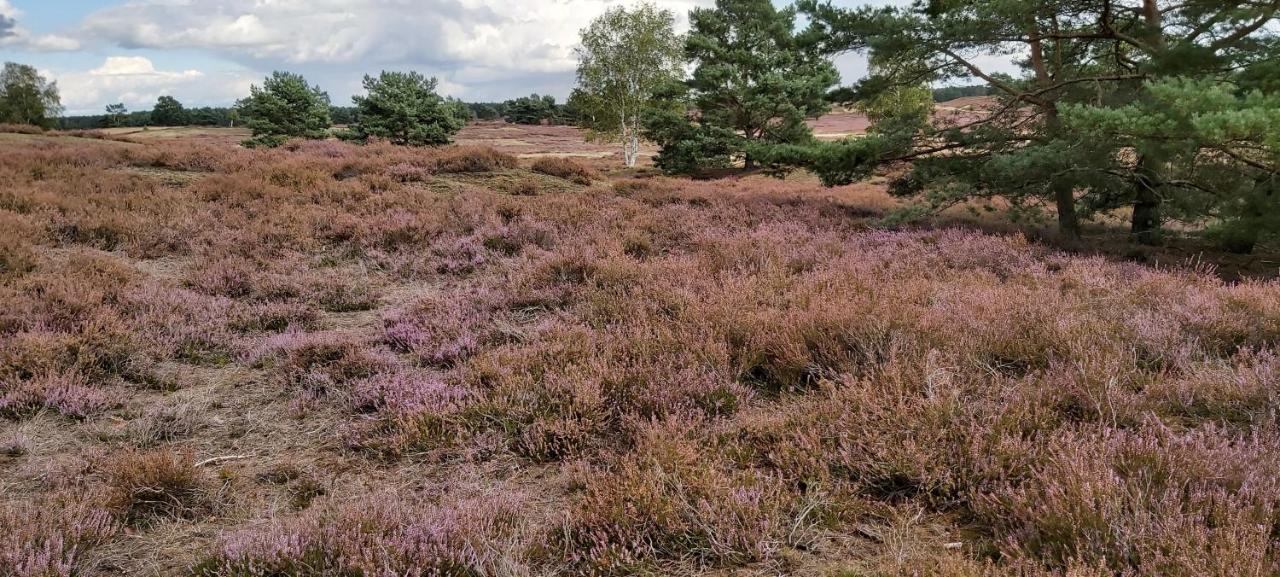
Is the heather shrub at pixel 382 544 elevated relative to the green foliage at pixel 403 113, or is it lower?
lower

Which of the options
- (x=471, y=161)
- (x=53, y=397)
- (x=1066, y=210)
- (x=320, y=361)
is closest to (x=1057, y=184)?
(x=1066, y=210)

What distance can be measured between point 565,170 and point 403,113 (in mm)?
24814

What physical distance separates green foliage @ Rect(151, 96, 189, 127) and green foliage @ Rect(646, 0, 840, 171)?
108692 mm

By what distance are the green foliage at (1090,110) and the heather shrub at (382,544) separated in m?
7.86

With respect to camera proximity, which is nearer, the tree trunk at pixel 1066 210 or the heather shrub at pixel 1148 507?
the heather shrub at pixel 1148 507

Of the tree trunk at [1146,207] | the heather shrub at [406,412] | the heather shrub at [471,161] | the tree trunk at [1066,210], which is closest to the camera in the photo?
the heather shrub at [406,412]

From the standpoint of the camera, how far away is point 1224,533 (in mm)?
2324

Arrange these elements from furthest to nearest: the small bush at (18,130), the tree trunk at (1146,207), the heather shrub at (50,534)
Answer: the small bush at (18,130) → the tree trunk at (1146,207) → the heather shrub at (50,534)

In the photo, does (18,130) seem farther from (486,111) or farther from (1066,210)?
(486,111)

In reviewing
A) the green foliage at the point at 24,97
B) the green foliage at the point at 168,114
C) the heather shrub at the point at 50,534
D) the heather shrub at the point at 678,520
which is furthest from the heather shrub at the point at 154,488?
the green foliage at the point at 168,114

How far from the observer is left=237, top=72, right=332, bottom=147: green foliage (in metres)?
41.1

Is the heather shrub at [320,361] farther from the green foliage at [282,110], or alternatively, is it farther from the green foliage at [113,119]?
the green foliage at [113,119]

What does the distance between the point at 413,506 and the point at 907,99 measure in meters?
41.1

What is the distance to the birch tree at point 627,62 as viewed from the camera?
4266 centimetres
